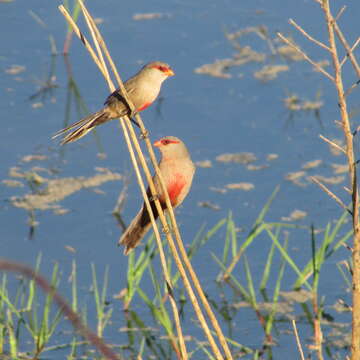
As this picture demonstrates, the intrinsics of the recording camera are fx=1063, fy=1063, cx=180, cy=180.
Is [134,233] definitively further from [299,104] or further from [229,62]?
[229,62]

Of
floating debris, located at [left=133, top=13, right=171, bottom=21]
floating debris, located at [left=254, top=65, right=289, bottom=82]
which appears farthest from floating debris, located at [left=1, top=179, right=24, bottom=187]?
floating debris, located at [left=133, top=13, right=171, bottom=21]

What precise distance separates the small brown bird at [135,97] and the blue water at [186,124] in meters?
1.93

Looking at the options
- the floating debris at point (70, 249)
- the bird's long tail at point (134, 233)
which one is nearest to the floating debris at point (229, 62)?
the floating debris at point (70, 249)

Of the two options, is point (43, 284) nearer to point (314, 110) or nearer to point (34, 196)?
point (34, 196)

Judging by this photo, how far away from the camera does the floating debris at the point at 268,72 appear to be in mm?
8164

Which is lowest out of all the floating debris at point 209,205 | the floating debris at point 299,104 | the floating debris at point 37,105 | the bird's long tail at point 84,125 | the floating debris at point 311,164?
the bird's long tail at point 84,125

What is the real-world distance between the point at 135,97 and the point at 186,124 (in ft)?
10.6

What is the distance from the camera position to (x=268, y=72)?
8.23 metres

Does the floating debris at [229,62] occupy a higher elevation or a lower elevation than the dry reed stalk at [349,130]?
higher

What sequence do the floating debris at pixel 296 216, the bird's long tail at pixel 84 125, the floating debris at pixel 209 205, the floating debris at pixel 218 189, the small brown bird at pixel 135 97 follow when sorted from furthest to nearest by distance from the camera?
the floating debris at pixel 218 189 → the floating debris at pixel 209 205 → the floating debris at pixel 296 216 → the small brown bird at pixel 135 97 → the bird's long tail at pixel 84 125

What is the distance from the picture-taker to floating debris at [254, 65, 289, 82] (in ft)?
26.8

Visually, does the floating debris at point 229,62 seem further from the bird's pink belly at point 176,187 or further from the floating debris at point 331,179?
the bird's pink belly at point 176,187

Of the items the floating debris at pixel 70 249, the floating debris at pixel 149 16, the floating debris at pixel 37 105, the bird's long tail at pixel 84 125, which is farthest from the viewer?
the floating debris at pixel 149 16

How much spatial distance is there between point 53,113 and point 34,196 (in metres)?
0.90
